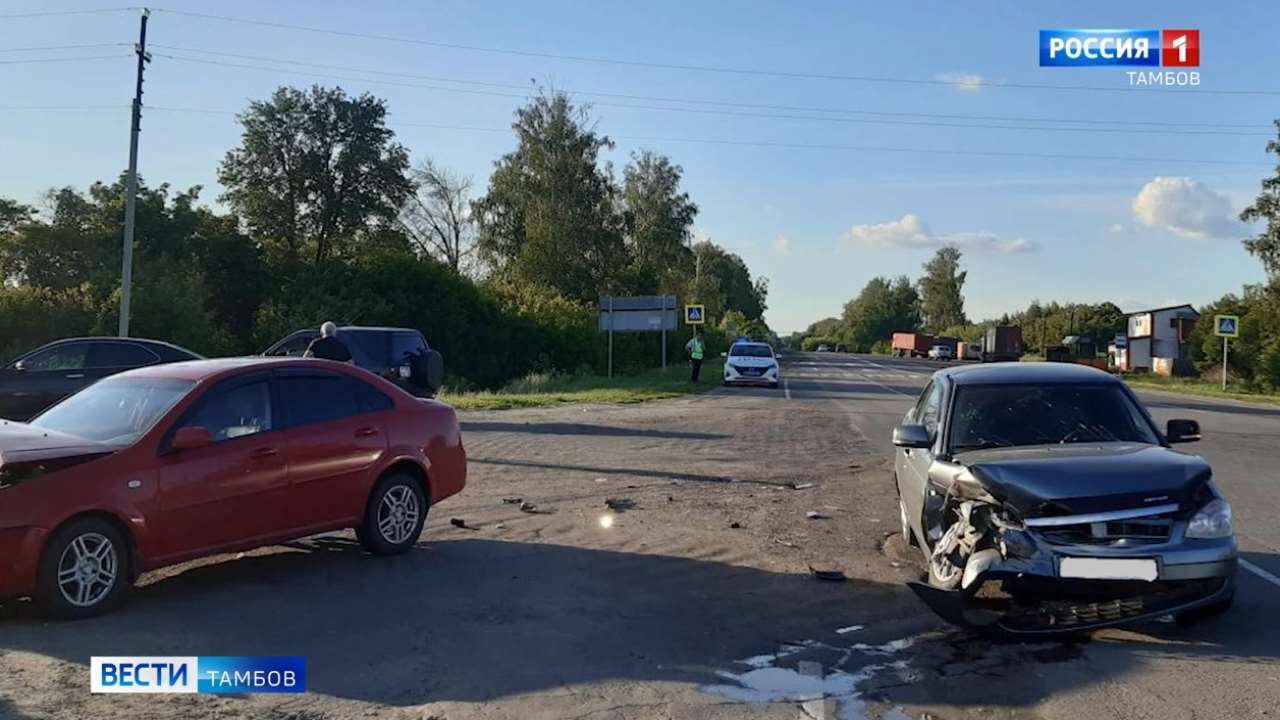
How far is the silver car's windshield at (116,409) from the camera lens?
22.8 ft

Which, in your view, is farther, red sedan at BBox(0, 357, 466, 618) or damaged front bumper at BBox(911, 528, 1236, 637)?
red sedan at BBox(0, 357, 466, 618)

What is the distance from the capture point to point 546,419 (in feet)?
73.4

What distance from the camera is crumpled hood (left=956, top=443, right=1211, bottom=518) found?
19.6 ft

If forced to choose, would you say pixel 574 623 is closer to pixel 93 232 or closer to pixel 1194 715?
pixel 1194 715

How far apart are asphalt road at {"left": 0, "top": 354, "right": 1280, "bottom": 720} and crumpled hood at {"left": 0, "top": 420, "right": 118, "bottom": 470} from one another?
3.42 ft

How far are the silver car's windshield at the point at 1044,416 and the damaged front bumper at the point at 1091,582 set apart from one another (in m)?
1.53

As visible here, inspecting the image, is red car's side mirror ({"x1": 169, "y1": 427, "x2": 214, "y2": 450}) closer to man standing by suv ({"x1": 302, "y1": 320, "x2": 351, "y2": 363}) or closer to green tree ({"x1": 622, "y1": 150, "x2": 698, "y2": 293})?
man standing by suv ({"x1": 302, "y1": 320, "x2": 351, "y2": 363})

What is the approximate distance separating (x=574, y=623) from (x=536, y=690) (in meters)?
1.31

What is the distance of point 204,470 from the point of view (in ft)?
22.9

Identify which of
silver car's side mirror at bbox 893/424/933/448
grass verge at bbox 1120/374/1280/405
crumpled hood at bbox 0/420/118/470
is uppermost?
crumpled hood at bbox 0/420/118/470

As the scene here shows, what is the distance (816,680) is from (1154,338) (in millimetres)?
84008

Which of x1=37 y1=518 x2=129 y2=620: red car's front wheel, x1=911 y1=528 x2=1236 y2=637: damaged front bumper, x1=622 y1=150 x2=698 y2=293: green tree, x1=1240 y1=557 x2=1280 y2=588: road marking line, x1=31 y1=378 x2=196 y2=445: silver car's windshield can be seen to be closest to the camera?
x1=911 y1=528 x2=1236 y2=637: damaged front bumper

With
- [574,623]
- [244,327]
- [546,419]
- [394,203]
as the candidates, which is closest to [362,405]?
[574,623]

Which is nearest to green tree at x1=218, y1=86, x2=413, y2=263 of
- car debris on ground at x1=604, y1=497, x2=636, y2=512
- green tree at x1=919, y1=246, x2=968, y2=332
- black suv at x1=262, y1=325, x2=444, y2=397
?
black suv at x1=262, y1=325, x2=444, y2=397
